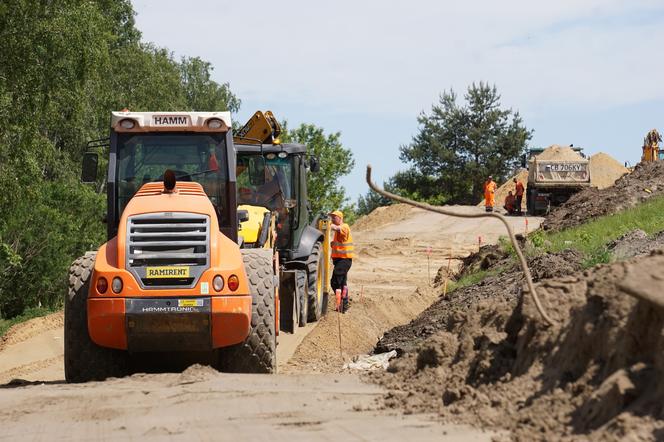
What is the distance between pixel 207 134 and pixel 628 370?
5.74m

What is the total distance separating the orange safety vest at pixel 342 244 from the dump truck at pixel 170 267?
8.13 m

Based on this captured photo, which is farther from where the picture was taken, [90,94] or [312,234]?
[90,94]

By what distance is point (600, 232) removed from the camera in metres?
18.5

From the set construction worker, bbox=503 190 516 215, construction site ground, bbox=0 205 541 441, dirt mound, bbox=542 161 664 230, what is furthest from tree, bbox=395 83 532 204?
construction site ground, bbox=0 205 541 441

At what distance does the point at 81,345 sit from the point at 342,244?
9.25 m

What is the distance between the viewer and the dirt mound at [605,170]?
6253cm

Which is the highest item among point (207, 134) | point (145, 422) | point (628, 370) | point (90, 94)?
point (90, 94)

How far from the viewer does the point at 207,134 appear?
10.4 metres

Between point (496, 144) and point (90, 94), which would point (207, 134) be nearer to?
point (90, 94)

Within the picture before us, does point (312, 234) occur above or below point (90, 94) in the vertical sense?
below

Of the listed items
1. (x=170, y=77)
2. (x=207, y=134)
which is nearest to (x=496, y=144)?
(x=170, y=77)

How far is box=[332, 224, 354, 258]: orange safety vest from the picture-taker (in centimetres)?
1842

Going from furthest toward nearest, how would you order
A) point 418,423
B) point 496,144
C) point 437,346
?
point 496,144
point 437,346
point 418,423

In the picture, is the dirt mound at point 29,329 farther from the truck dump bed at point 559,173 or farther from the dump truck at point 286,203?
the truck dump bed at point 559,173
